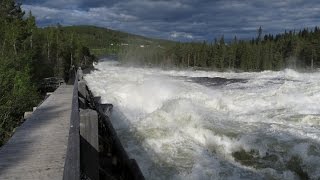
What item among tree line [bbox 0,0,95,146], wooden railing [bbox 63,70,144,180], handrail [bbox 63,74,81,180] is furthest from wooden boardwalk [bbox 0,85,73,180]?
tree line [bbox 0,0,95,146]

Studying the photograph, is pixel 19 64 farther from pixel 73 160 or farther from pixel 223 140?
pixel 73 160

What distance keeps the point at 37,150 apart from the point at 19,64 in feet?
76.0

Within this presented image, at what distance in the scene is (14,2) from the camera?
62.6 m

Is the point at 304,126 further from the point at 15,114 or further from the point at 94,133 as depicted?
the point at 15,114

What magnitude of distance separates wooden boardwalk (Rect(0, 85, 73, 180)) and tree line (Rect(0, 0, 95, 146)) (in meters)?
6.88

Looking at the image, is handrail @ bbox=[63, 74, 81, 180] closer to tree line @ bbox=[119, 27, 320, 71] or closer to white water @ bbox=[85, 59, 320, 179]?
white water @ bbox=[85, 59, 320, 179]

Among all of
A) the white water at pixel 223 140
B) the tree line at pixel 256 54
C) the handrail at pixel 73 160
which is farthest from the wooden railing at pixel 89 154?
the tree line at pixel 256 54

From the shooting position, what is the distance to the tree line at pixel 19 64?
22044 mm

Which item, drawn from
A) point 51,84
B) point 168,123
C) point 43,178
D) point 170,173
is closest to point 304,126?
point 168,123

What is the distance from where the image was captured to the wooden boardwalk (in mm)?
6582

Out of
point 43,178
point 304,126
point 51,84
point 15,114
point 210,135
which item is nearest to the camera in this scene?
point 43,178

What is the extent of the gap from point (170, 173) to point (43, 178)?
4981 mm

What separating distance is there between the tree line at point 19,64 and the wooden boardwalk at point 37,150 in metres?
6.88

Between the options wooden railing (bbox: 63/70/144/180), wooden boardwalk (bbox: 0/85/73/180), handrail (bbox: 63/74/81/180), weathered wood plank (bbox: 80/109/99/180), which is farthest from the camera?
wooden boardwalk (bbox: 0/85/73/180)
